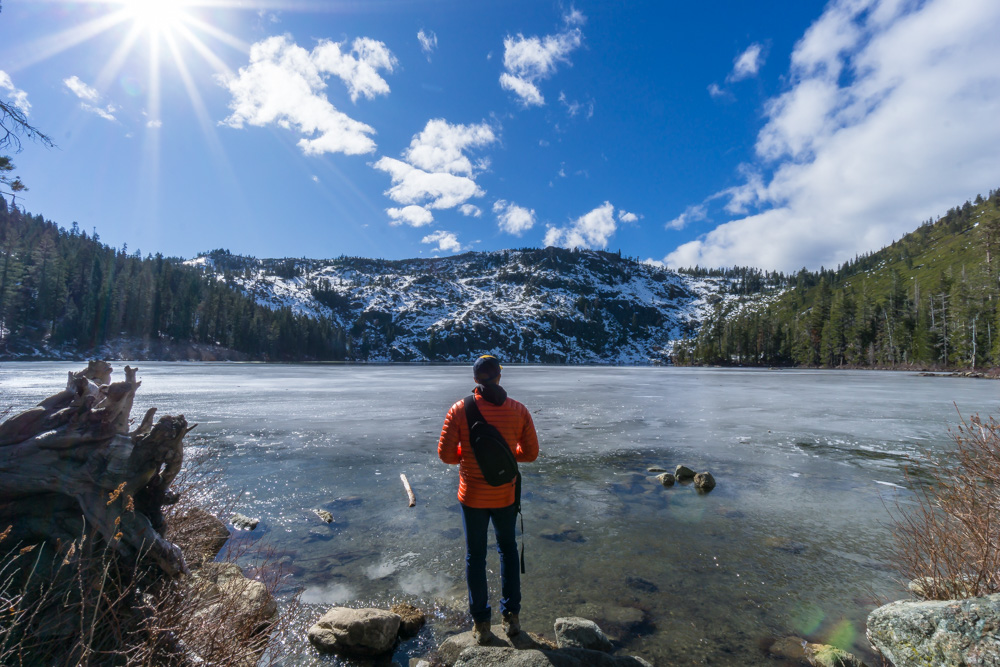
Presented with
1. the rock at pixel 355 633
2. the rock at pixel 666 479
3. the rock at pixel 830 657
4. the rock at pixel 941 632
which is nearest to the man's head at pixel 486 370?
the rock at pixel 355 633

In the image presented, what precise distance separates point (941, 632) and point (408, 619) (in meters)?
6.26

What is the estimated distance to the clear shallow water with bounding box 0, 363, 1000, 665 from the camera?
21.2 ft

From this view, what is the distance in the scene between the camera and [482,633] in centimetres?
530

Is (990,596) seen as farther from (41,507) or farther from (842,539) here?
(41,507)

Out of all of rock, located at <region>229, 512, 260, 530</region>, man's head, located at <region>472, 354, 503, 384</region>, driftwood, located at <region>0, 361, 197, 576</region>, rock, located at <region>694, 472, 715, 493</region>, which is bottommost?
rock, located at <region>229, 512, 260, 530</region>

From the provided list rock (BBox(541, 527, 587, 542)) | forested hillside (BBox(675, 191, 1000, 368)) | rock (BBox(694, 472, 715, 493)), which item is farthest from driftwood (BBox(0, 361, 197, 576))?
forested hillside (BBox(675, 191, 1000, 368))

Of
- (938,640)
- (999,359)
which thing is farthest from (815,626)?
(999,359)

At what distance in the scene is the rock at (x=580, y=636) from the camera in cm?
540

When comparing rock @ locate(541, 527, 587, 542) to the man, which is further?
rock @ locate(541, 527, 587, 542)

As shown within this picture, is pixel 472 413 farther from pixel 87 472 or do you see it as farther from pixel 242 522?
pixel 242 522

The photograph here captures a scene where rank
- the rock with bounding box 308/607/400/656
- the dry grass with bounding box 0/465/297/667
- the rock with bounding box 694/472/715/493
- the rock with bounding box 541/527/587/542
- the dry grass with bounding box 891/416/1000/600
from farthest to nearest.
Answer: the rock with bounding box 694/472/715/493 → the rock with bounding box 541/527/587/542 → the rock with bounding box 308/607/400/656 → the dry grass with bounding box 891/416/1000/600 → the dry grass with bounding box 0/465/297/667

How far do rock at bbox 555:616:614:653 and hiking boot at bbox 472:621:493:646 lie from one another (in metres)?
0.90

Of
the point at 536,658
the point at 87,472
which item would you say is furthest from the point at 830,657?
the point at 87,472

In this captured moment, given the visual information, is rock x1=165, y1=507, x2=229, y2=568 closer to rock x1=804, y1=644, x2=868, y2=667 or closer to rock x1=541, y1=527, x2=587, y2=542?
rock x1=541, y1=527, x2=587, y2=542
